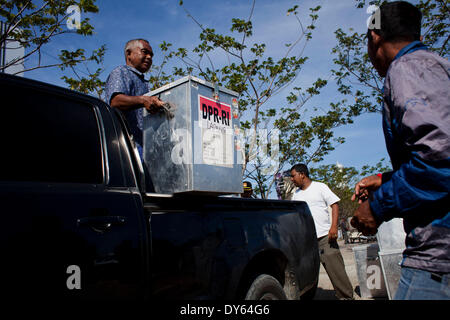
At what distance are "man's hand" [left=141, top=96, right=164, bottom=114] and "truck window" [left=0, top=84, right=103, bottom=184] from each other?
1.64 ft

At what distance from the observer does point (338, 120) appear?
1413 centimetres

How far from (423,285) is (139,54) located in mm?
2827

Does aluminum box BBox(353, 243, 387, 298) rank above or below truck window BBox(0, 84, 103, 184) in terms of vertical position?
below

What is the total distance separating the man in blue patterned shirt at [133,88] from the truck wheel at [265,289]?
1292 mm

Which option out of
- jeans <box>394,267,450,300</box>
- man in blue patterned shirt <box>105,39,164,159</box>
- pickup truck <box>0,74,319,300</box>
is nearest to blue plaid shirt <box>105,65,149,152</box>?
man in blue patterned shirt <box>105,39,164,159</box>

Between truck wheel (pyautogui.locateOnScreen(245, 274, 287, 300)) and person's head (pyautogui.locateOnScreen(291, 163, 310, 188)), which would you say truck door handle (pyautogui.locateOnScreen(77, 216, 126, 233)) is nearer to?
truck wheel (pyautogui.locateOnScreen(245, 274, 287, 300))

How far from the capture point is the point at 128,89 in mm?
2832

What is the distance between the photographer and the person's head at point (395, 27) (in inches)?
57.9

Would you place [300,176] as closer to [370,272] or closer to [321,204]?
[321,204]

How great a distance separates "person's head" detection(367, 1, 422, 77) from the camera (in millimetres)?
1470

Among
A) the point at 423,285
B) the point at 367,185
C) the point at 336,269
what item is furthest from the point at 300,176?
the point at 423,285
